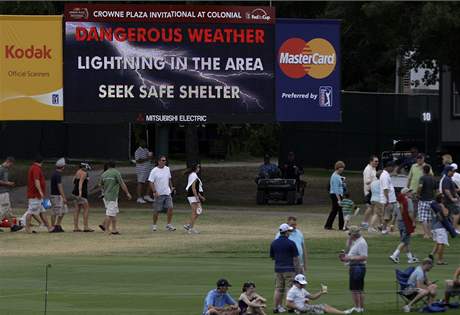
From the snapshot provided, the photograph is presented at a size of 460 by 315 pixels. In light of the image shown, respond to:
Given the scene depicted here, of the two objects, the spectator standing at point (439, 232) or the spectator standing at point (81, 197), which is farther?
the spectator standing at point (81, 197)

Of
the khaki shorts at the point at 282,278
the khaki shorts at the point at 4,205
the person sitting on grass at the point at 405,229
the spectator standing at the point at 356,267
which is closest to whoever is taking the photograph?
the spectator standing at the point at 356,267

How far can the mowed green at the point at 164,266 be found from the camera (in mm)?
19422

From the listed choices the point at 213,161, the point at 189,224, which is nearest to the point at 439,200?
the point at 189,224

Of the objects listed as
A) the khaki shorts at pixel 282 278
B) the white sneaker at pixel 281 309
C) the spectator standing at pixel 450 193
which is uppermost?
the spectator standing at pixel 450 193

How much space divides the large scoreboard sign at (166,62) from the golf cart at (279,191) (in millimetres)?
2988

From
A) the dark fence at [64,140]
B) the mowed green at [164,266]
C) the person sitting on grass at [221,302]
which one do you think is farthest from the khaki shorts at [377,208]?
the dark fence at [64,140]

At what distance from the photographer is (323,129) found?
2013 inches

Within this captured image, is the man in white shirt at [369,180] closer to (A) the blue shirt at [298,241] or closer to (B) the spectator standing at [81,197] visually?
(B) the spectator standing at [81,197]

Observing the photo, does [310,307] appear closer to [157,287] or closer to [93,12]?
→ [157,287]

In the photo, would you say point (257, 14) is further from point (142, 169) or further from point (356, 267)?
point (356, 267)

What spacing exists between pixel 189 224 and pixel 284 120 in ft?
22.7

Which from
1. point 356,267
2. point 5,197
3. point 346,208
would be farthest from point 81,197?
point 356,267

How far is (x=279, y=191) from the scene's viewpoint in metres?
37.1

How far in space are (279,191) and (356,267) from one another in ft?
60.2
